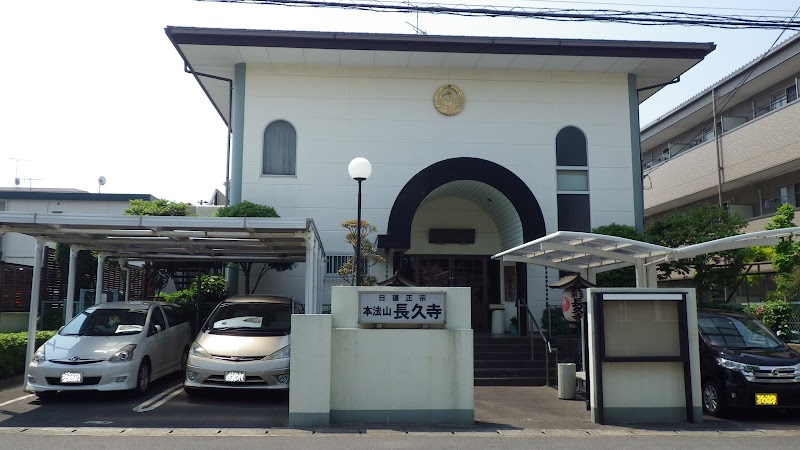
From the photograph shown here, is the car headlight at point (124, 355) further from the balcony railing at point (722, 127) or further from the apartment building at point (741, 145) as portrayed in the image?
the balcony railing at point (722, 127)

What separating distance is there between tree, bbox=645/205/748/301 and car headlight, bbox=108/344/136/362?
1151 centimetres

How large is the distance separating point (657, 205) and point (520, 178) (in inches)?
611

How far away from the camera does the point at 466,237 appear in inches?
736

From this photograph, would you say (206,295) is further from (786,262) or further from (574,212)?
(786,262)

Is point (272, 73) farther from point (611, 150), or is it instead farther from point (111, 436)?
point (111, 436)

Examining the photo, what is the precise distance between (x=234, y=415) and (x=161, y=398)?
6.55ft

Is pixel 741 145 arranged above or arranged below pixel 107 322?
above

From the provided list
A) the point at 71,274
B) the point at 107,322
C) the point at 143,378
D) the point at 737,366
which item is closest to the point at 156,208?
the point at 71,274

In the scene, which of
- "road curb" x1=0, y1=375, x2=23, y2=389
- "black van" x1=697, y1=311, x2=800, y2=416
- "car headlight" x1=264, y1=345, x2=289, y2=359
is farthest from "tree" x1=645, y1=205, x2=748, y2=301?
"road curb" x1=0, y1=375, x2=23, y2=389

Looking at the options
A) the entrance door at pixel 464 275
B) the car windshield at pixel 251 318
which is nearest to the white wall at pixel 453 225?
the entrance door at pixel 464 275

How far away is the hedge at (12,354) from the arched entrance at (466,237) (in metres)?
8.21

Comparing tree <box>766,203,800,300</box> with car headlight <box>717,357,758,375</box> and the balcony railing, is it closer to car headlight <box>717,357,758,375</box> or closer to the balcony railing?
car headlight <box>717,357,758,375</box>

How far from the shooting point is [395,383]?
29.1ft

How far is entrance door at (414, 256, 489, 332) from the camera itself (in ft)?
61.0
